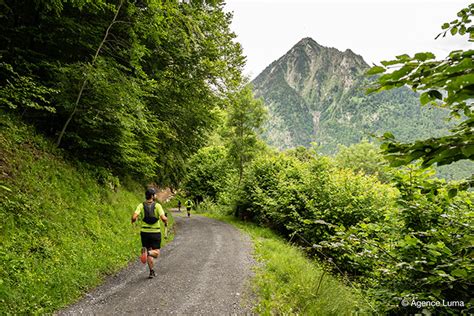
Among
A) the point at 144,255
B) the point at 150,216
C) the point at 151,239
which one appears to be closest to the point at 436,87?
the point at 150,216

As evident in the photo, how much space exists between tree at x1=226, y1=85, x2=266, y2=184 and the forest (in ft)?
24.6

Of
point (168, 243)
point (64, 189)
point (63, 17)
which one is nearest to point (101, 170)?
point (64, 189)

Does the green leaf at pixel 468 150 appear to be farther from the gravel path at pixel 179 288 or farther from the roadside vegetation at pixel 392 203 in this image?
the gravel path at pixel 179 288

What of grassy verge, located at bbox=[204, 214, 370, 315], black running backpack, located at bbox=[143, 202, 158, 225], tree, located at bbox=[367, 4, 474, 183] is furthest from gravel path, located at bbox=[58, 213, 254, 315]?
tree, located at bbox=[367, 4, 474, 183]

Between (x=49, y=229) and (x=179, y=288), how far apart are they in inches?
140

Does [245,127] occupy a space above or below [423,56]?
above

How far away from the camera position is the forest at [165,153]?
219 centimetres

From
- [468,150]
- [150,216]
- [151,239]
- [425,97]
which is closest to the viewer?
[468,150]

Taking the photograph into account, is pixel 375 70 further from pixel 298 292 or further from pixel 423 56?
pixel 298 292

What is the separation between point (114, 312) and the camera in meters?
5.28

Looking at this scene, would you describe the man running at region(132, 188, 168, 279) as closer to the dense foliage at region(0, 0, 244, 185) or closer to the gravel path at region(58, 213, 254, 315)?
the gravel path at region(58, 213, 254, 315)

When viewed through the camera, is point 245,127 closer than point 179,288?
No

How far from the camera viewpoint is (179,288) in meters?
6.72

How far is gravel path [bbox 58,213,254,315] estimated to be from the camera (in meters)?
5.55
